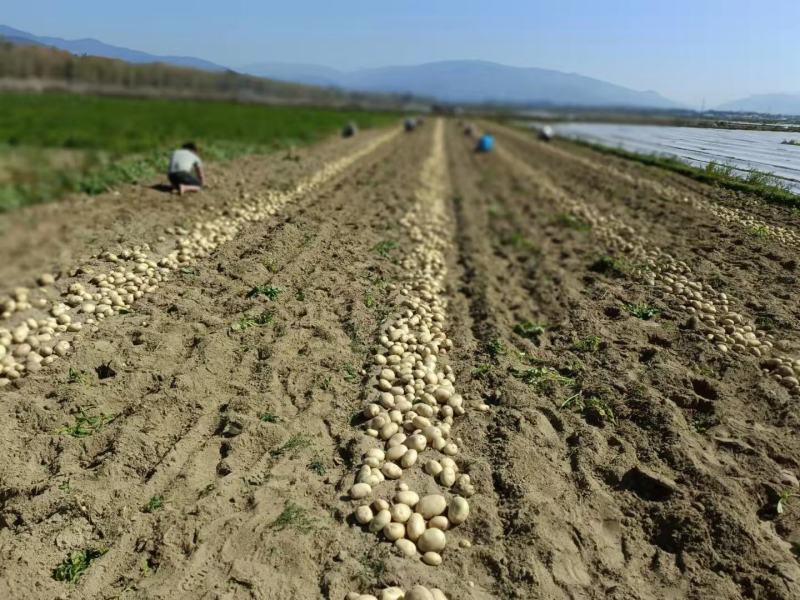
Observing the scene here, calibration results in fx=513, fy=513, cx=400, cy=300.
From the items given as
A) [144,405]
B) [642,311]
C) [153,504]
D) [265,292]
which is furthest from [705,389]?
[144,405]

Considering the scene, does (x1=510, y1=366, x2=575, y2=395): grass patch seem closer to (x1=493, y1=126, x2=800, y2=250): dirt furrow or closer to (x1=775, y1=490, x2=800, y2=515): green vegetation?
(x1=775, y1=490, x2=800, y2=515): green vegetation

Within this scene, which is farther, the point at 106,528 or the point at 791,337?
the point at 791,337

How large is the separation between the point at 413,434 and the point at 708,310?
371 cm

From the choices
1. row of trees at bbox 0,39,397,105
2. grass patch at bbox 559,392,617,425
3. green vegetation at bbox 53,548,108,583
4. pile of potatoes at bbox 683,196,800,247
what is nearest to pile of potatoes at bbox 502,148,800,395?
pile of potatoes at bbox 683,196,800,247

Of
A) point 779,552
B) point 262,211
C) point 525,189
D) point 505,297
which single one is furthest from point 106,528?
point 525,189

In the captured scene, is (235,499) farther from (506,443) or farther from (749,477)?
(749,477)

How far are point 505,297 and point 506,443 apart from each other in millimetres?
3483

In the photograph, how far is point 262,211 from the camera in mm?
9531

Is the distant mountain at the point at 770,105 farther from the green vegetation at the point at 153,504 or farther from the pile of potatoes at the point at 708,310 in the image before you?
the green vegetation at the point at 153,504

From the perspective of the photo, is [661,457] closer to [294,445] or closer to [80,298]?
[294,445]

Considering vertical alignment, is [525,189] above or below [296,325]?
above

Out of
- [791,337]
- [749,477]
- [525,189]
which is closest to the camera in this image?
[749,477]

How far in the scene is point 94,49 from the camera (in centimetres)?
587

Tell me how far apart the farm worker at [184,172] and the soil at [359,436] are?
240 cm
